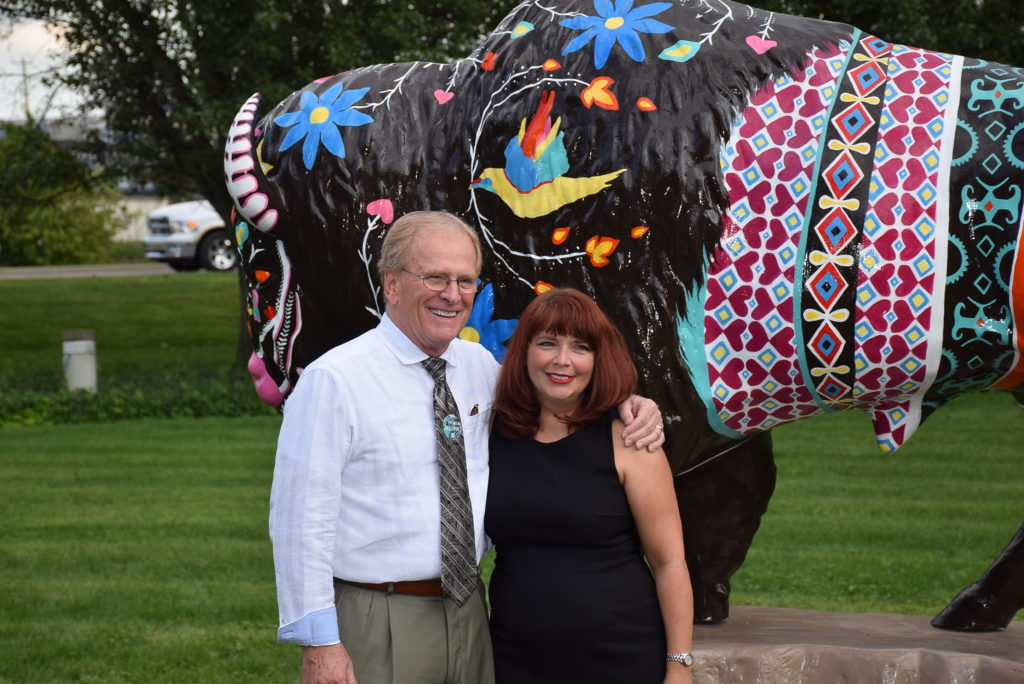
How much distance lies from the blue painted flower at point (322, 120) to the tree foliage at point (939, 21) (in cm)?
691

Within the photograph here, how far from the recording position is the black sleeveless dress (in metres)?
2.55

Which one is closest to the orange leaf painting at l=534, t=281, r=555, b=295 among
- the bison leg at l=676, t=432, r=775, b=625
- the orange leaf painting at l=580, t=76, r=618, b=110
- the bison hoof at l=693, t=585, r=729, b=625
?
the orange leaf painting at l=580, t=76, r=618, b=110

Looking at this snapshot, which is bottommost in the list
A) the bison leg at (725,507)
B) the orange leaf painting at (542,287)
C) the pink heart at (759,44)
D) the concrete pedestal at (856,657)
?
the concrete pedestal at (856,657)

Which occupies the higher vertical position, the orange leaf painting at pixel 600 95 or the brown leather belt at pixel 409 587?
the orange leaf painting at pixel 600 95

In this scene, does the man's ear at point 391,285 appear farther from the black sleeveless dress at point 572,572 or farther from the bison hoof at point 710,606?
the bison hoof at point 710,606

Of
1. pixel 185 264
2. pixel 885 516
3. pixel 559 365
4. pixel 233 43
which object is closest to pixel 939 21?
pixel 885 516

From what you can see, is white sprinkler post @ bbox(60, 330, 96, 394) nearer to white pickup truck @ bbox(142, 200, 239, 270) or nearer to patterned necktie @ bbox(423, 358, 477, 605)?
white pickup truck @ bbox(142, 200, 239, 270)

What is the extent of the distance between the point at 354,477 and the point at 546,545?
A: 1.37 feet

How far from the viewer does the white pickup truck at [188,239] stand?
A: 1975cm

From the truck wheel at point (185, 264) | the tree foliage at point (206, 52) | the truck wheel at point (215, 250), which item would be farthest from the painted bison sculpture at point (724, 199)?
the truck wheel at point (185, 264)

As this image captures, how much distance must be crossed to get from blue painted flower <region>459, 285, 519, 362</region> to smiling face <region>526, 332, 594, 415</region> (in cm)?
52

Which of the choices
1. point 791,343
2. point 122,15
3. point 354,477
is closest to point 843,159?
point 791,343

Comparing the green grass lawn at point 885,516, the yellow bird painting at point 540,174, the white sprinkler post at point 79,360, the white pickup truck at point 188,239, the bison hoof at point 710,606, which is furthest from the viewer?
the white pickup truck at point 188,239

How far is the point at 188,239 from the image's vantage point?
2009 cm
